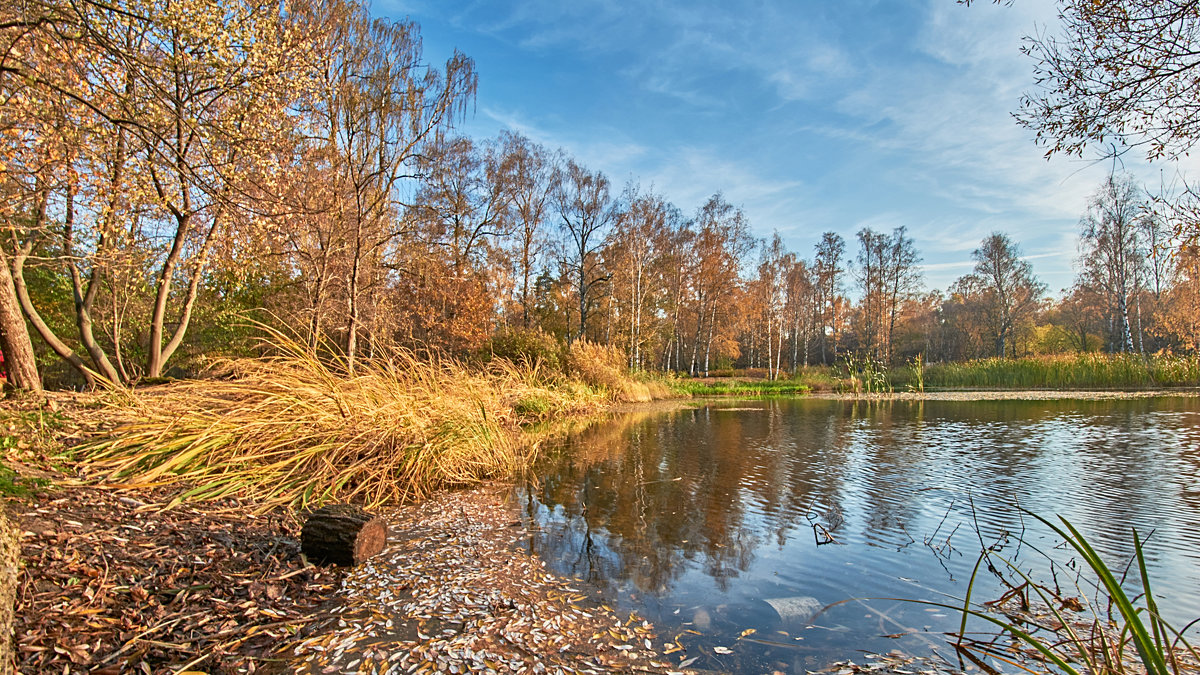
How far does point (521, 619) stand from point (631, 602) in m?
0.71

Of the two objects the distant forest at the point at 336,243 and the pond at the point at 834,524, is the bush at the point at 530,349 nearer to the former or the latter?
the distant forest at the point at 336,243

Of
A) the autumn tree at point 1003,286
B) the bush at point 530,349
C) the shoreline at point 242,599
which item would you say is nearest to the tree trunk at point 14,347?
the shoreline at point 242,599

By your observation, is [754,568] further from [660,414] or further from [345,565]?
[660,414]

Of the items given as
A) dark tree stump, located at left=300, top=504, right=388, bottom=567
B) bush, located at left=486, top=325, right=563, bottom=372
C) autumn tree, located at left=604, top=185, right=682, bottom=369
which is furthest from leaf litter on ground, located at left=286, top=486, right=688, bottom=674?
autumn tree, located at left=604, top=185, right=682, bottom=369

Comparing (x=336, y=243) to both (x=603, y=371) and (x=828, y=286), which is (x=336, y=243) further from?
(x=828, y=286)

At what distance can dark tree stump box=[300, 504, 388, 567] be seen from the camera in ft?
10.8

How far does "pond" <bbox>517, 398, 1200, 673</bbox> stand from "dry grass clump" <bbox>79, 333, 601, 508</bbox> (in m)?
1.11

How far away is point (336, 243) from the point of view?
45.2 feet

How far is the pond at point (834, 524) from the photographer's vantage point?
9.41 ft

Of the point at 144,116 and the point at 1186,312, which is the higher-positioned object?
the point at 1186,312

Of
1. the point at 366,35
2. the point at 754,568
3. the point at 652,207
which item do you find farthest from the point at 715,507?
the point at 652,207

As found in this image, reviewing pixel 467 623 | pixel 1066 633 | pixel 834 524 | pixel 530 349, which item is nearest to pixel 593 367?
pixel 530 349

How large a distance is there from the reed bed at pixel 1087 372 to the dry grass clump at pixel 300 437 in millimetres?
26422

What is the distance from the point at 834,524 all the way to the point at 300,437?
16.7 feet
